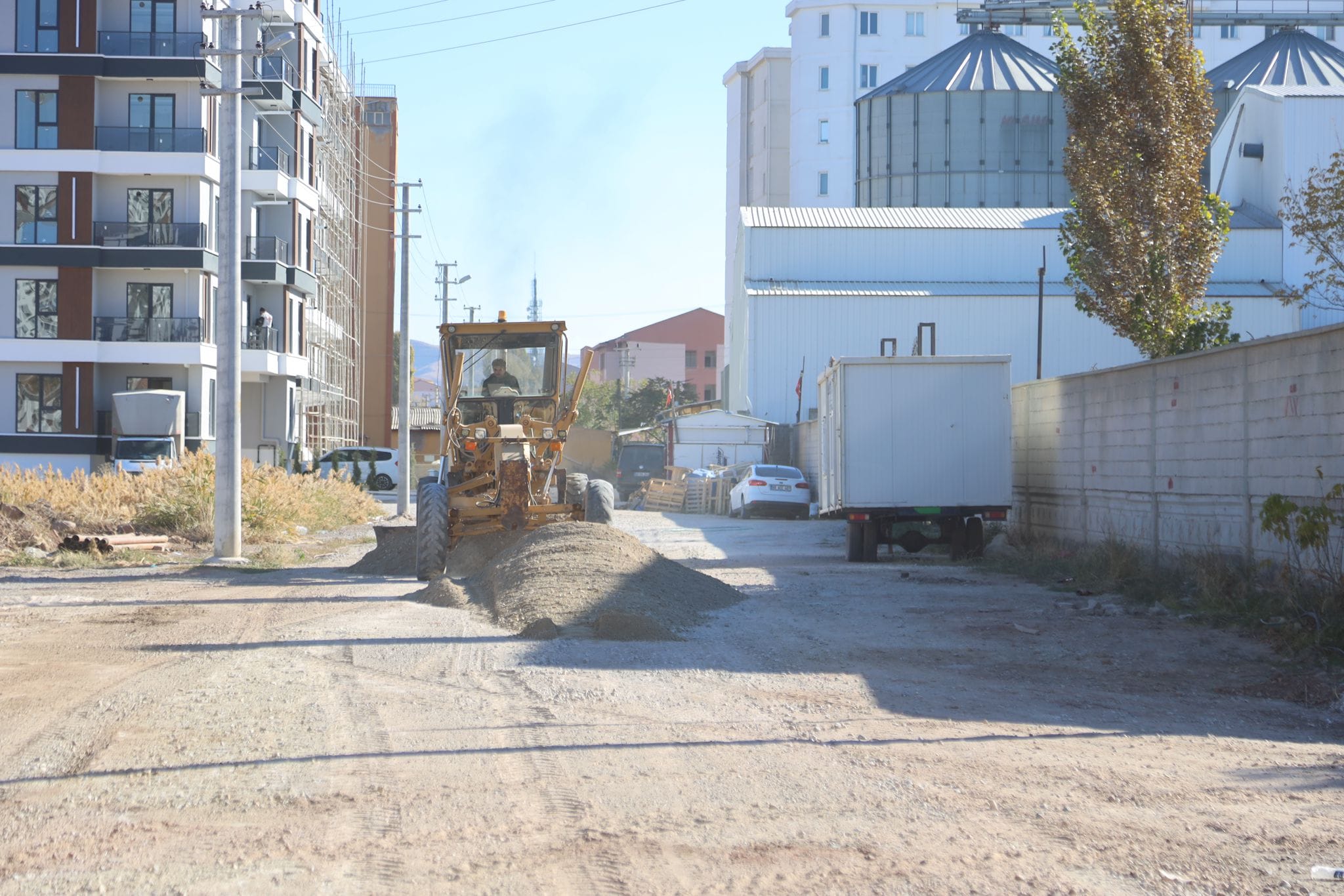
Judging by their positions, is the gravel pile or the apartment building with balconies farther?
the apartment building with balconies

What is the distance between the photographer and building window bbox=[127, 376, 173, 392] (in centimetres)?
4122

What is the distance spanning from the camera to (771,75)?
92.9 metres

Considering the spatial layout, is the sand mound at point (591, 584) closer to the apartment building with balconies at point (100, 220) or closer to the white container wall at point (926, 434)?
the white container wall at point (926, 434)

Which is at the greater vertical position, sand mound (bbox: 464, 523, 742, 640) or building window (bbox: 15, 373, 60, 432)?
building window (bbox: 15, 373, 60, 432)

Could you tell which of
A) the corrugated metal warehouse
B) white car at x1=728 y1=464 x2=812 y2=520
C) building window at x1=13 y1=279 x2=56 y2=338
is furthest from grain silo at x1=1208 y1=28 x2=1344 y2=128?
building window at x1=13 y1=279 x2=56 y2=338

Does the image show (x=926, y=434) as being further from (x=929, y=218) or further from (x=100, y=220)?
(x=929, y=218)

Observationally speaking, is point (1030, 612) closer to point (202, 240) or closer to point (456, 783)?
point (456, 783)

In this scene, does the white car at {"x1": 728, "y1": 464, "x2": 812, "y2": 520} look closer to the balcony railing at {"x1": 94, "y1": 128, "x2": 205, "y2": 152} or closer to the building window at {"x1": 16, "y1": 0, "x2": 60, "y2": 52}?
the balcony railing at {"x1": 94, "y1": 128, "x2": 205, "y2": 152}

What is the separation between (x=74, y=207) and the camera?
131 feet

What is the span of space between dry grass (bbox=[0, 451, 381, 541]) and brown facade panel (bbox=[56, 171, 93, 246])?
56.7 ft

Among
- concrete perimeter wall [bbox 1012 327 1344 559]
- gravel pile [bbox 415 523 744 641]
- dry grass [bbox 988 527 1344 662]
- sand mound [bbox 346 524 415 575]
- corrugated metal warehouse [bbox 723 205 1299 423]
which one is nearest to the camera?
dry grass [bbox 988 527 1344 662]

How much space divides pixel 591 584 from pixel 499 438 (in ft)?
13.9

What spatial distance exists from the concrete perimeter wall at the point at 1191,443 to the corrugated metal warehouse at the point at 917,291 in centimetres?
2631

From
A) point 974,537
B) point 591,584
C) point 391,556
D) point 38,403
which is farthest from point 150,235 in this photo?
point 591,584
